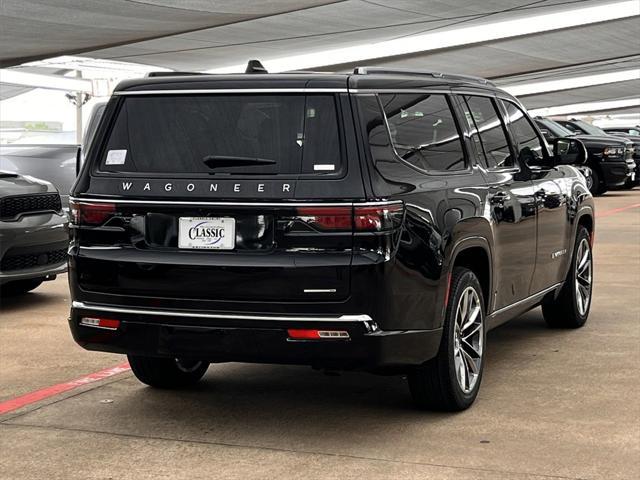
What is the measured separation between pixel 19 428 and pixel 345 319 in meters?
1.77

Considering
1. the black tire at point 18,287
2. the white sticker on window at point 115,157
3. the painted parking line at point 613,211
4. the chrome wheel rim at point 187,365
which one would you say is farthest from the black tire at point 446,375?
the painted parking line at point 613,211

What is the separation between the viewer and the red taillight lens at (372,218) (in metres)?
5.09

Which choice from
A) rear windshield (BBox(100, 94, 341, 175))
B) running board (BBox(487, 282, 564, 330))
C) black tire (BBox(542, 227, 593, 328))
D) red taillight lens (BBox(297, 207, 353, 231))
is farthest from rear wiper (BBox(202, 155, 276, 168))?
black tire (BBox(542, 227, 593, 328))

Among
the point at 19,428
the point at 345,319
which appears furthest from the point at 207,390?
the point at 345,319

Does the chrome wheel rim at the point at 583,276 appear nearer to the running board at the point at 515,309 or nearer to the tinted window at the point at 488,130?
the running board at the point at 515,309

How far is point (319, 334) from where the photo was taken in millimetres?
5109

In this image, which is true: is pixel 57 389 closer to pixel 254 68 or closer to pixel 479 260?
pixel 254 68

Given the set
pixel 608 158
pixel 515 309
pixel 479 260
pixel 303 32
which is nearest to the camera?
pixel 479 260

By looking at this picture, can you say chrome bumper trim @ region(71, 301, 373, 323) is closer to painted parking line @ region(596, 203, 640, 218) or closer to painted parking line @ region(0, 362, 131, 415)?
painted parking line @ region(0, 362, 131, 415)

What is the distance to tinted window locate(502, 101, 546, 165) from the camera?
23.8 feet

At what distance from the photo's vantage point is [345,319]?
5.10 m

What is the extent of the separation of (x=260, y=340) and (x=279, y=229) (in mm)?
498

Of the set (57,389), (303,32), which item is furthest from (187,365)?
(303,32)

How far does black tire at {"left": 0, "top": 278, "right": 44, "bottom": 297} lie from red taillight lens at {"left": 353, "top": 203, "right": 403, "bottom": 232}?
597 cm
